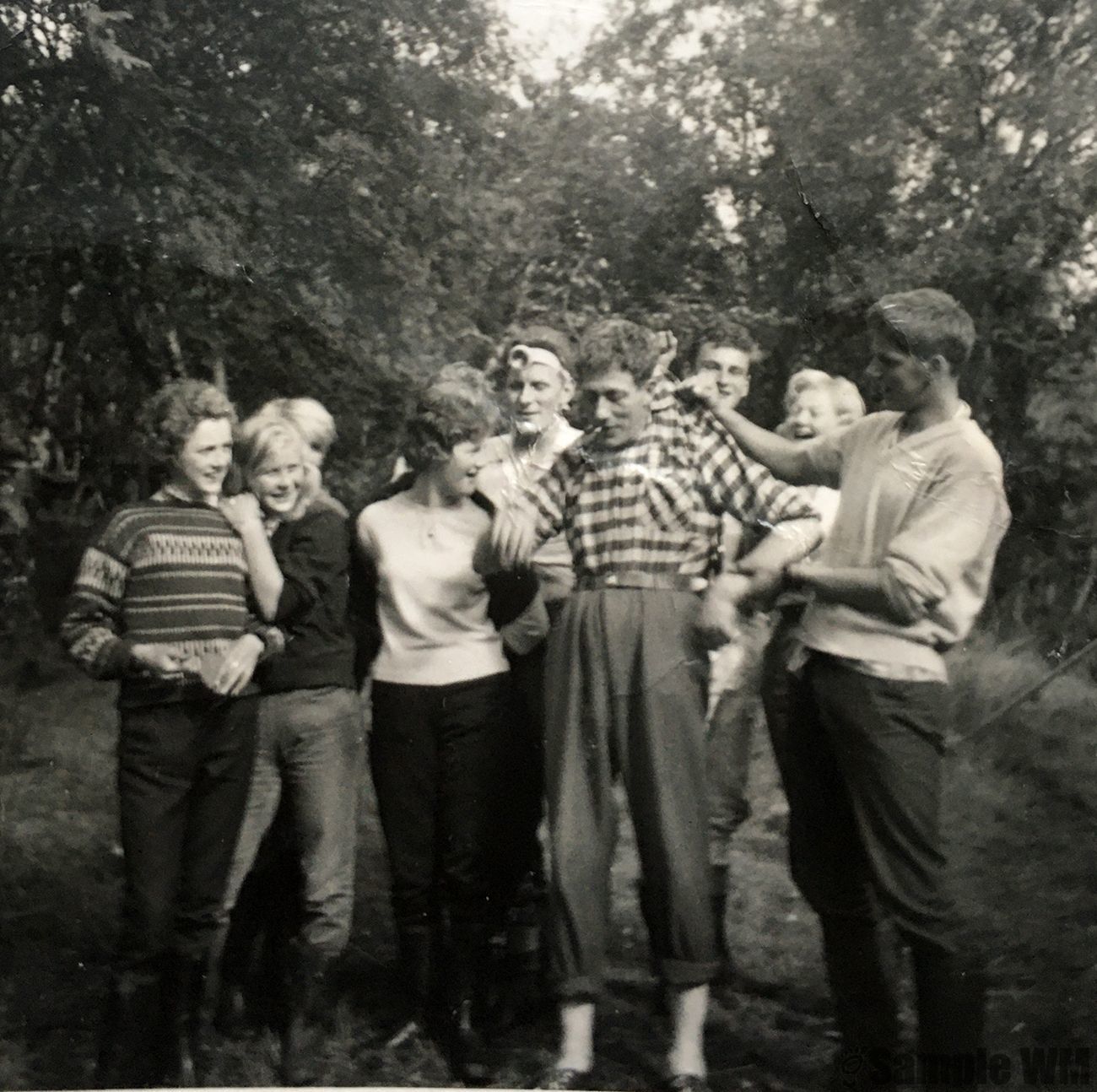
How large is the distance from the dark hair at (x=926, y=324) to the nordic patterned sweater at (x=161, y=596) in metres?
1.44

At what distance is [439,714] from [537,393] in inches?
28.1

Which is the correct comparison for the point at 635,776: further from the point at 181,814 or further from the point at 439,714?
the point at 181,814

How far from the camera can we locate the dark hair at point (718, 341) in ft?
9.29

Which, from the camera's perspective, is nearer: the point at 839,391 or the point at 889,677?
the point at 889,677

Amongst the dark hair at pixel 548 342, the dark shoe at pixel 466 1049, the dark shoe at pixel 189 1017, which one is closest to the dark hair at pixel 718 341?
the dark hair at pixel 548 342

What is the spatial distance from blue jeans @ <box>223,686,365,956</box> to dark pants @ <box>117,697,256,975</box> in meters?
0.03

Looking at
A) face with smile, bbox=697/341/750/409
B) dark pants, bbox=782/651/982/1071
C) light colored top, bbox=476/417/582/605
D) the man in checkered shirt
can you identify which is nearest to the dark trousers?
the man in checkered shirt

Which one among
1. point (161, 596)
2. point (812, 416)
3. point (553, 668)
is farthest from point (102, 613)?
point (812, 416)

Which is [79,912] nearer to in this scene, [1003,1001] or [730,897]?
[730,897]

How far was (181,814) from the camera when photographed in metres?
2.77

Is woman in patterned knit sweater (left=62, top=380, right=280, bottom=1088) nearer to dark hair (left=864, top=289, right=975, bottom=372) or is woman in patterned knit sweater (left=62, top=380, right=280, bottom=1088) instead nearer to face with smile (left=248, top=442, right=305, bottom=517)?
face with smile (left=248, top=442, right=305, bottom=517)

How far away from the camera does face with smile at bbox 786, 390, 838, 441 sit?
2811mm

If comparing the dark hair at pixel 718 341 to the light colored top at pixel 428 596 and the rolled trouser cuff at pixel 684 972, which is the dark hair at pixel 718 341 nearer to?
the light colored top at pixel 428 596

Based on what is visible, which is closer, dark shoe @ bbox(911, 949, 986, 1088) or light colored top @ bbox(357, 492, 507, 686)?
dark shoe @ bbox(911, 949, 986, 1088)
